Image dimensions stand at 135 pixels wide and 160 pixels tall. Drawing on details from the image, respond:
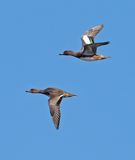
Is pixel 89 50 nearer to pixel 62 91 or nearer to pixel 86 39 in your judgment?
pixel 62 91

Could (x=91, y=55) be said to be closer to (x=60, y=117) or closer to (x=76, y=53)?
(x=76, y=53)

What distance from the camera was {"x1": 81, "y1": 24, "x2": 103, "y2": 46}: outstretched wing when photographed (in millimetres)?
52688

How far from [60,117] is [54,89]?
3.00 meters

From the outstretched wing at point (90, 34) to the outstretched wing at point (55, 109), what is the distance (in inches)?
214

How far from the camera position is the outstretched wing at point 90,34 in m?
52.7

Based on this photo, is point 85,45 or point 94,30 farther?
point 94,30

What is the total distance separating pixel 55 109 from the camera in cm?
4700

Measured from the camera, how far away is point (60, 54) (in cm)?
5022

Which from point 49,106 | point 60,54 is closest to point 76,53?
point 60,54

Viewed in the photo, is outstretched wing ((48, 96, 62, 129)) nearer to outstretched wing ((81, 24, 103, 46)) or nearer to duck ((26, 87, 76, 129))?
duck ((26, 87, 76, 129))

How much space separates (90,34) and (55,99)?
22.2 feet

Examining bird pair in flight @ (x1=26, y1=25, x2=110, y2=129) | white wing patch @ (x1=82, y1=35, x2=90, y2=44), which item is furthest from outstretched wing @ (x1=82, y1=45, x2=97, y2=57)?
white wing patch @ (x1=82, y1=35, x2=90, y2=44)

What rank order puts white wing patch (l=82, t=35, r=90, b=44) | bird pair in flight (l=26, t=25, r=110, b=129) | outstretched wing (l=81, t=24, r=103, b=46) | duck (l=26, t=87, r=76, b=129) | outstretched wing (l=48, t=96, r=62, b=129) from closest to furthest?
outstretched wing (l=48, t=96, r=62, b=129) < duck (l=26, t=87, r=76, b=129) < bird pair in flight (l=26, t=25, r=110, b=129) < white wing patch (l=82, t=35, r=90, b=44) < outstretched wing (l=81, t=24, r=103, b=46)

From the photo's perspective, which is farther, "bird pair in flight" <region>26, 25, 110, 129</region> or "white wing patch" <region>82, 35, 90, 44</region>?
"white wing patch" <region>82, 35, 90, 44</region>
